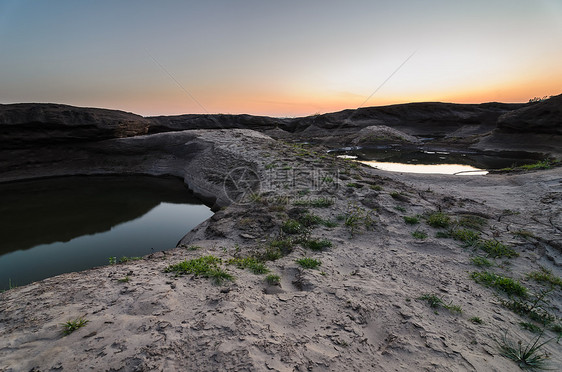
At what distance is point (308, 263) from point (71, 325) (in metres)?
3.25

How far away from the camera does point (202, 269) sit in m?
4.27

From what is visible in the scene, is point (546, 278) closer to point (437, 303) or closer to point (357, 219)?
point (437, 303)

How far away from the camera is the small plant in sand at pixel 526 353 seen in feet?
9.20

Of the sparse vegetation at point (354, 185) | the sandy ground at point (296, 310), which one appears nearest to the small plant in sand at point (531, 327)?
the sandy ground at point (296, 310)

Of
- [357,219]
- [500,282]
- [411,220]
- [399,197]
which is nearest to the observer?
[500,282]

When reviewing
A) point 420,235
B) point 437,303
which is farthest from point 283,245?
point 420,235

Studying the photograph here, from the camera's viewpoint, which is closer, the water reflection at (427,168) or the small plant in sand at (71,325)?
the small plant in sand at (71,325)

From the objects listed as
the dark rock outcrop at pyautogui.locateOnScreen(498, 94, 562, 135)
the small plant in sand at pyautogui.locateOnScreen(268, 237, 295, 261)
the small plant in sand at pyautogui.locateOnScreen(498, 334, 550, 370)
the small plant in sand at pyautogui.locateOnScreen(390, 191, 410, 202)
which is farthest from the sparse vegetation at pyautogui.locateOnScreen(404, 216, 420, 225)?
the dark rock outcrop at pyautogui.locateOnScreen(498, 94, 562, 135)

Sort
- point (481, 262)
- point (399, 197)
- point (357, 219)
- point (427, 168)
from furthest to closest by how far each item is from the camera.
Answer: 1. point (427, 168)
2. point (399, 197)
3. point (357, 219)
4. point (481, 262)

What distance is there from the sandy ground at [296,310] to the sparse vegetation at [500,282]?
0.54 ft

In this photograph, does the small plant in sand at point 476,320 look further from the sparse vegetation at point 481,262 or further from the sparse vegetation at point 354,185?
the sparse vegetation at point 354,185

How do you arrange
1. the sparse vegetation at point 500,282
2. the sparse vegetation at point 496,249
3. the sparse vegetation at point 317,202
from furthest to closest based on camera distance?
the sparse vegetation at point 317,202 < the sparse vegetation at point 496,249 < the sparse vegetation at point 500,282

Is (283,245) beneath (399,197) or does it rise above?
beneath

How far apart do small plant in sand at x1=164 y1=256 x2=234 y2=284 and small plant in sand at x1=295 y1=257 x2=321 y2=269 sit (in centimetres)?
124
